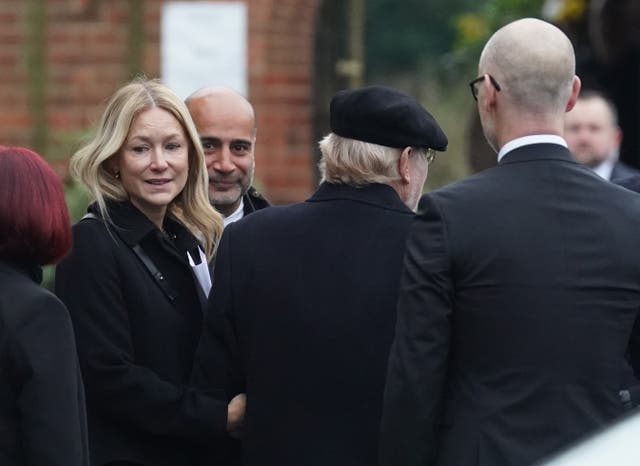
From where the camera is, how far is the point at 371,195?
4410 mm

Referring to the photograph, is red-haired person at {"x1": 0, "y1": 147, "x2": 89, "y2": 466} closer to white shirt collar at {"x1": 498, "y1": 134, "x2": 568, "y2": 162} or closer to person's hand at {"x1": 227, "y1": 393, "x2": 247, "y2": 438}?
person's hand at {"x1": 227, "y1": 393, "x2": 247, "y2": 438}

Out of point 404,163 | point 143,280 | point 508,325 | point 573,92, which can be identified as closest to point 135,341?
point 143,280

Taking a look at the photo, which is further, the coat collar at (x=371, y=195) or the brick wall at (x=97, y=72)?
the brick wall at (x=97, y=72)

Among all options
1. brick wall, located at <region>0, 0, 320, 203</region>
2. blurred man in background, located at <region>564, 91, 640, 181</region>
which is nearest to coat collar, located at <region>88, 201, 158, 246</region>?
brick wall, located at <region>0, 0, 320, 203</region>

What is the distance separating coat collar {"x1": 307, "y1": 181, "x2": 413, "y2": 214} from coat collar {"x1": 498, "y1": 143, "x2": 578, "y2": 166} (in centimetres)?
44

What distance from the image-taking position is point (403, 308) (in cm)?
396

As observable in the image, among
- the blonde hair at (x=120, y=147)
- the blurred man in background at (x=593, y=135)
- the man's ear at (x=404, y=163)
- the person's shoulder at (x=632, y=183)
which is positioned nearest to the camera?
the man's ear at (x=404, y=163)

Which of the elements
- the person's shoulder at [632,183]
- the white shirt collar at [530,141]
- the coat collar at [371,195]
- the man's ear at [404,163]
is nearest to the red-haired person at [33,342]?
the coat collar at [371,195]

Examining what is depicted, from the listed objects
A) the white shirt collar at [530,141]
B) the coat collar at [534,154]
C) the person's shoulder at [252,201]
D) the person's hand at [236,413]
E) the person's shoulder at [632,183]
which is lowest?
the person's hand at [236,413]

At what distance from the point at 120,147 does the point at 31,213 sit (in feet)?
2.50

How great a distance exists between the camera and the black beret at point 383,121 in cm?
441

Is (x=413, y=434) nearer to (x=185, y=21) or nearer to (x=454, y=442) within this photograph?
(x=454, y=442)

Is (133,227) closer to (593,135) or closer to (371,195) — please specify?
(371,195)

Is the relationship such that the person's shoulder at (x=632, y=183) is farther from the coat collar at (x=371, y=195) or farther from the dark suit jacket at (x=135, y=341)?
the dark suit jacket at (x=135, y=341)
